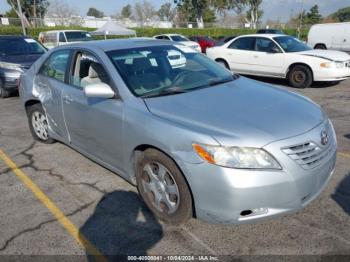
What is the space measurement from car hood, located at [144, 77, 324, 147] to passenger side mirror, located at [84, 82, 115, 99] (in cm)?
41

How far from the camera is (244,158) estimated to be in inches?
96.7

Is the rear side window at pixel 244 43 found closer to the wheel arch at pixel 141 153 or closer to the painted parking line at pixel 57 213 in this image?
the painted parking line at pixel 57 213

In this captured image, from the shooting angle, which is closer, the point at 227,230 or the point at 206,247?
the point at 206,247

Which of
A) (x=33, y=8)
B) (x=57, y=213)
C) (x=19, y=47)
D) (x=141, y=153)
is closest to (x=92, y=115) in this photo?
(x=141, y=153)

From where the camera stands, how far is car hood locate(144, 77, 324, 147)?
8.35 feet

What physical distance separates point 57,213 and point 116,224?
66 centimetres

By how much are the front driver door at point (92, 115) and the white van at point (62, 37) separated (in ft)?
49.8

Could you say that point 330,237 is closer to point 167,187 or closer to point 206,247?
point 206,247

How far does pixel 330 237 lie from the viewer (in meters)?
2.78

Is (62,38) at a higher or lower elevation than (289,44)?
higher

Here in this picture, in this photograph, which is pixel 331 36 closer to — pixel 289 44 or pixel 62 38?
pixel 289 44

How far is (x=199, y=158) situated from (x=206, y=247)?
30.8 inches

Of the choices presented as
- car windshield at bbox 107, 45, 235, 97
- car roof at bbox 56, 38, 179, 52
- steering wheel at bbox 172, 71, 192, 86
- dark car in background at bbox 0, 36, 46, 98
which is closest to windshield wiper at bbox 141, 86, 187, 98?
car windshield at bbox 107, 45, 235, 97

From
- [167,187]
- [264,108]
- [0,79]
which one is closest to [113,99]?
[167,187]
